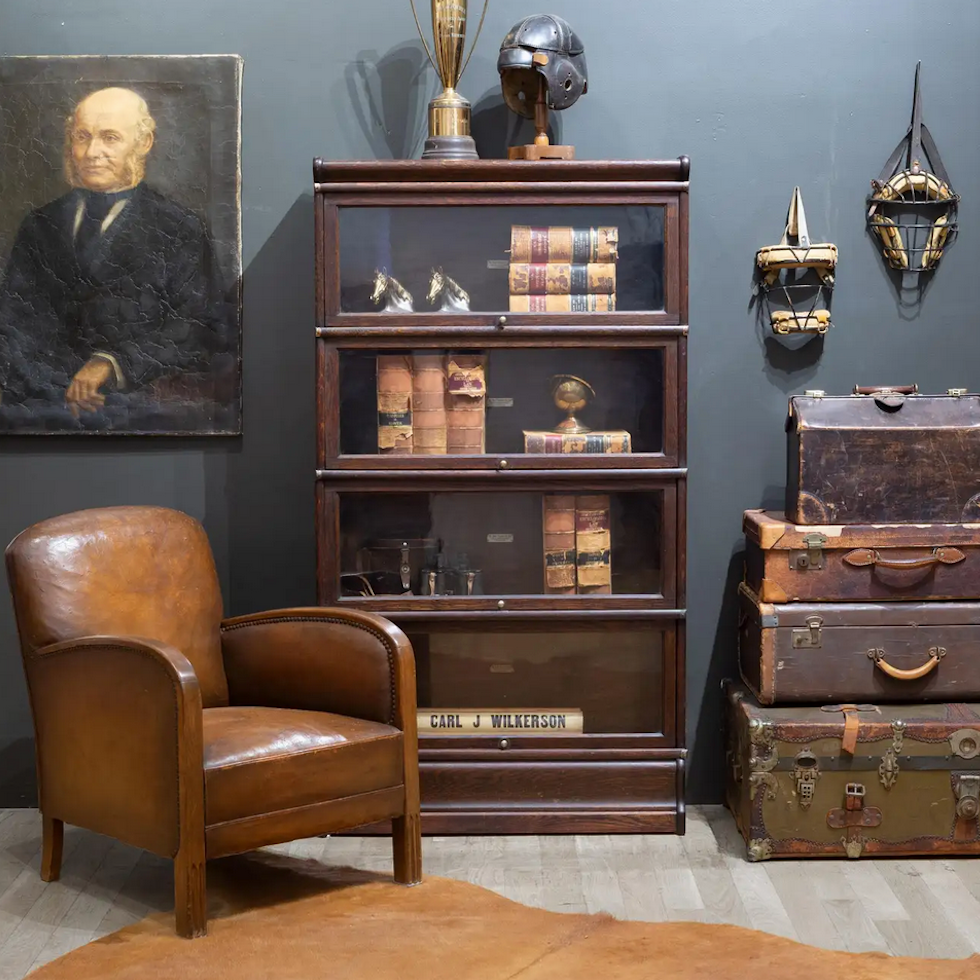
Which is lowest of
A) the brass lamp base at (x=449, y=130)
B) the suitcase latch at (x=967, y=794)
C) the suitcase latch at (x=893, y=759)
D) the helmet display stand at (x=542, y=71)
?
the suitcase latch at (x=967, y=794)

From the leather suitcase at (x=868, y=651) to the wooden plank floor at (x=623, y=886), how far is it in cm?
46

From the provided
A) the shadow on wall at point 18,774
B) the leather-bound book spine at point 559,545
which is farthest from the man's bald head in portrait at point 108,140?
the shadow on wall at point 18,774

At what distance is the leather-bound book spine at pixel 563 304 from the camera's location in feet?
11.9

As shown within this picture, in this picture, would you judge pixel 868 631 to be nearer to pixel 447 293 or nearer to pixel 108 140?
pixel 447 293

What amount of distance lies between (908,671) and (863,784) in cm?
33

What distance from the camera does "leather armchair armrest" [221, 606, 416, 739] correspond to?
3.26 meters

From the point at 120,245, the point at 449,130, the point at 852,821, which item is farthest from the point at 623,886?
the point at 120,245

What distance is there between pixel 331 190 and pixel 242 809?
164 cm

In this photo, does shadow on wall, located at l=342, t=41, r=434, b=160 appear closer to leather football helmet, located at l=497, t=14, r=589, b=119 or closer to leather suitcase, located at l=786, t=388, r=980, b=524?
leather football helmet, located at l=497, t=14, r=589, b=119

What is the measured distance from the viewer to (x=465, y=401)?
12.1ft

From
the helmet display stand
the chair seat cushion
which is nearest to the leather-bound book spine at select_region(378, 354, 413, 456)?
the helmet display stand

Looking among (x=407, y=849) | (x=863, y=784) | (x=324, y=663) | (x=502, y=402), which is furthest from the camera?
(x=502, y=402)

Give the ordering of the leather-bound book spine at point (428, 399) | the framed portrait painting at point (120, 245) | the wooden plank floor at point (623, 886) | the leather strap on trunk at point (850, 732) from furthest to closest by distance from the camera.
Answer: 1. the framed portrait painting at point (120, 245)
2. the leather-bound book spine at point (428, 399)
3. the leather strap on trunk at point (850, 732)
4. the wooden plank floor at point (623, 886)

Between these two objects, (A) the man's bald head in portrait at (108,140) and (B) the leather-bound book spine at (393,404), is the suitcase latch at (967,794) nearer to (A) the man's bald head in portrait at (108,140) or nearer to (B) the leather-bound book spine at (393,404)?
(B) the leather-bound book spine at (393,404)
